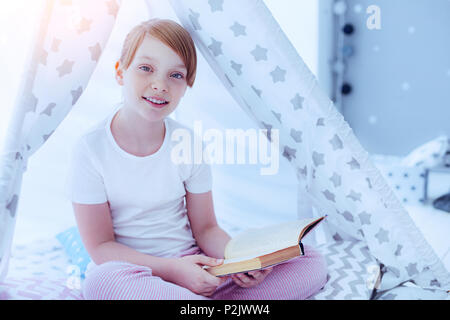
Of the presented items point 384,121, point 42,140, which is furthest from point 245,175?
point 384,121

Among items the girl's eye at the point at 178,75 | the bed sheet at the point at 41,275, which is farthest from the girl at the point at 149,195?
the bed sheet at the point at 41,275

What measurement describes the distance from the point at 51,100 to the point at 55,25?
5.7 inches

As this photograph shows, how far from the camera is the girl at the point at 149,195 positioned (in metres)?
0.75

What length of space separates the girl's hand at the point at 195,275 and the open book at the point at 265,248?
0.01 m

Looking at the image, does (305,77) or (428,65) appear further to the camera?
(428,65)

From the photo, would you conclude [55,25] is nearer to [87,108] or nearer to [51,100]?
[51,100]

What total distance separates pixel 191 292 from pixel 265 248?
153 mm

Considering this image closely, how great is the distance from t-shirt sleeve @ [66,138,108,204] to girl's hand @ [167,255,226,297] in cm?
20

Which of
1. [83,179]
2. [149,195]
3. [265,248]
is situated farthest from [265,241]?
[83,179]

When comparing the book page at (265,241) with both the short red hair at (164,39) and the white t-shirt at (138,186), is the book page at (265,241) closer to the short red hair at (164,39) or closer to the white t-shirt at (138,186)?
the white t-shirt at (138,186)

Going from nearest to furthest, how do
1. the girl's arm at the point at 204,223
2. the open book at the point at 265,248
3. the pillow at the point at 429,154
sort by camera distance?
the open book at the point at 265,248
the girl's arm at the point at 204,223
the pillow at the point at 429,154

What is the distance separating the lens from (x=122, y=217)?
0.85 m

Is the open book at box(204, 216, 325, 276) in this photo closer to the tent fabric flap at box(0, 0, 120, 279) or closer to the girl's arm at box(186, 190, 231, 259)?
the girl's arm at box(186, 190, 231, 259)
